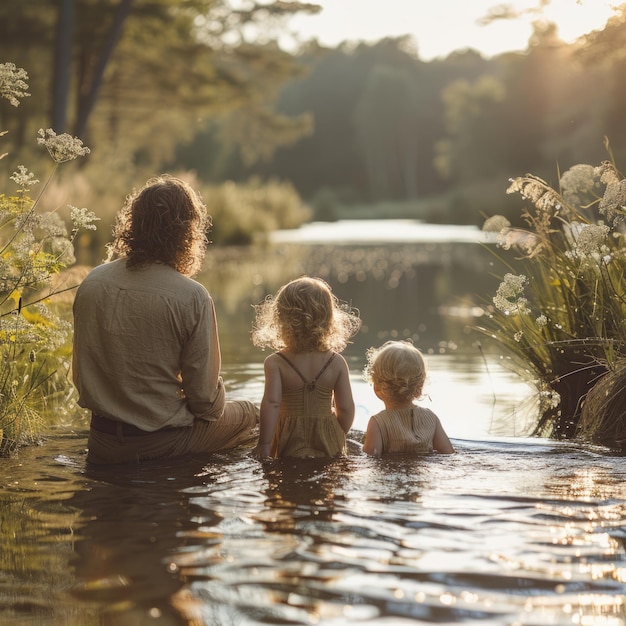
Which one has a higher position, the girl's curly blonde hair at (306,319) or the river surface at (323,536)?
the girl's curly blonde hair at (306,319)

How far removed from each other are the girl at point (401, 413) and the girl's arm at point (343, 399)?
0.11m

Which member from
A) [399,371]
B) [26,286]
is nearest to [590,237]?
[399,371]

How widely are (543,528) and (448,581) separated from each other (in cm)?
66

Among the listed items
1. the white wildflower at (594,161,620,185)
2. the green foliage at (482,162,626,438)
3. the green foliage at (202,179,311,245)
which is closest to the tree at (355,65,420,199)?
the green foliage at (202,179,311,245)

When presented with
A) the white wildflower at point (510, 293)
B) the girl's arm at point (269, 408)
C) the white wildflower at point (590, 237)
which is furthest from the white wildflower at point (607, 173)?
the girl's arm at point (269, 408)

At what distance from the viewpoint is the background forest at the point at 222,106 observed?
18203 millimetres

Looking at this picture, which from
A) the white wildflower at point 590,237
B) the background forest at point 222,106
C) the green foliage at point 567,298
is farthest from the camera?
the background forest at point 222,106

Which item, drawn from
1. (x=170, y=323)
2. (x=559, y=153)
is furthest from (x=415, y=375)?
(x=559, y=153)

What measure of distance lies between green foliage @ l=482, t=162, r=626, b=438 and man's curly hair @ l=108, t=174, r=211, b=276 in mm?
1527

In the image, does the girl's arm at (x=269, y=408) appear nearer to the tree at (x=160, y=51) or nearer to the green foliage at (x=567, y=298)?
the green foliage at (x=567, y=298)

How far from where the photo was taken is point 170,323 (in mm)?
4449

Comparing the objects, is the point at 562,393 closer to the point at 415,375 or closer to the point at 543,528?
the point at 415,375

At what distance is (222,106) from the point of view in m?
24.5

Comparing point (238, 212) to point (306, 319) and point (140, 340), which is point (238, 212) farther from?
point (140, 340)
